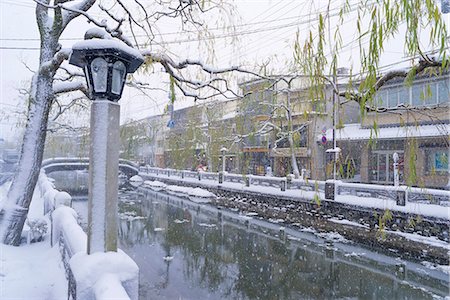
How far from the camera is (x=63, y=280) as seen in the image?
4.47m

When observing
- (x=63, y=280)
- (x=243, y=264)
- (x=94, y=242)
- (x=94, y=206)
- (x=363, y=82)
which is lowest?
(x=243, y=264)

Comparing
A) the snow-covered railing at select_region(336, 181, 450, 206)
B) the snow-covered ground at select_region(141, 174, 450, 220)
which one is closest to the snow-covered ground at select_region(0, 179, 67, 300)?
the snow-covered ground at select_region(141, 174, 450, 220)

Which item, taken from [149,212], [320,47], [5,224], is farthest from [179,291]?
[149,212]

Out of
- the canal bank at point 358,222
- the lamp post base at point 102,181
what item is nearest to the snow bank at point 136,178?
the canal bank at point 358,222

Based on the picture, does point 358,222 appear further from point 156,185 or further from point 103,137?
point 156,185

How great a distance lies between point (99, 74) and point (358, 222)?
38.9 ft

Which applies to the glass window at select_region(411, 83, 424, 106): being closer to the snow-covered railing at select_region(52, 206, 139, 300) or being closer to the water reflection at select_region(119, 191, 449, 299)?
the snow-covered railing at select_region(52, 206, 139, 300)

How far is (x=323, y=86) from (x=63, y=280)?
4.09 meters

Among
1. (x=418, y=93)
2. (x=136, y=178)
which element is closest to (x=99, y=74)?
(x=418, y=93)

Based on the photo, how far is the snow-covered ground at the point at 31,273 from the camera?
4.05 metres

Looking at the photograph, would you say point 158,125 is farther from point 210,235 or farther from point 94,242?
point 94,242

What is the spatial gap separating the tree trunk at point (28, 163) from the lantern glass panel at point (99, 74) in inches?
136

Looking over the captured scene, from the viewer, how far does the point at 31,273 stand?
4.75m

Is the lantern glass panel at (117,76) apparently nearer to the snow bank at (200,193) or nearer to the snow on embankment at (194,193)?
the snow on embankment at (194,193)
